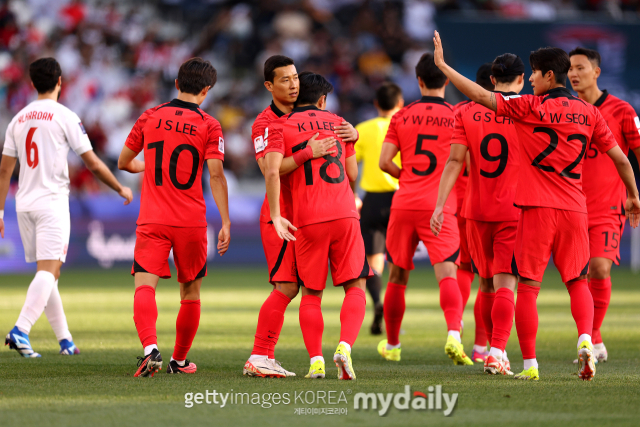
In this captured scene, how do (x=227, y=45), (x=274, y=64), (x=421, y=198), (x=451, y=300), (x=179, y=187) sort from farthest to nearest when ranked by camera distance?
1. (x=227, y=45)
2. (x=421, y=198)
3. (x=451, y=300)
4. (x=179, y=187)
5. (x=274, y=64)

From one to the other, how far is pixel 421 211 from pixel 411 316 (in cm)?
388

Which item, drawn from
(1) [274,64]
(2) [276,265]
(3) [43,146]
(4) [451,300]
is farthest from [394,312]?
(3) [43,146]

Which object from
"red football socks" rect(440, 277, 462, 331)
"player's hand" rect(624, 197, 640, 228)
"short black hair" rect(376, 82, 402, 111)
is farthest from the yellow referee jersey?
"player's hand" rect(624, 197, 640, 228)

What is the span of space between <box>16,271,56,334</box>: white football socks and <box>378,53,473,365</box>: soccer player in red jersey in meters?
2.86

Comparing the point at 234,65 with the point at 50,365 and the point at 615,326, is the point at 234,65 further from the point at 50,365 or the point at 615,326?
the point at 50,365

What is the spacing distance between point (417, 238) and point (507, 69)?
1.74 m

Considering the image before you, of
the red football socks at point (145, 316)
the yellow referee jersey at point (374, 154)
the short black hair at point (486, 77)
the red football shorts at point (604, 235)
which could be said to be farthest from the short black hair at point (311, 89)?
the yellow referee jersey at point (374, 154)

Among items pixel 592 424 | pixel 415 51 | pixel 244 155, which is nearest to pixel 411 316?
pixel 592 424

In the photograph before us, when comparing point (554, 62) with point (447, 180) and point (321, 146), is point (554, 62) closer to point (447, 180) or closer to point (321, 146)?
point (447, 180)

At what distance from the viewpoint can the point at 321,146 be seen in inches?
221

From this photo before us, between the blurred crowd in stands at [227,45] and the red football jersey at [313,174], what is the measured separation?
49.0 feet

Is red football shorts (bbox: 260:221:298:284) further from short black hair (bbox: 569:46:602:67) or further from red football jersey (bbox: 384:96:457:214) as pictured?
short black hair (bbox: 569:46:602:67)

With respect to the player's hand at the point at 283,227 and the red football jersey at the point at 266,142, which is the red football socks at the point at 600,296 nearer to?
the red football jersey at the point at 266,142

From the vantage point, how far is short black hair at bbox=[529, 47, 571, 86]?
217 inches
